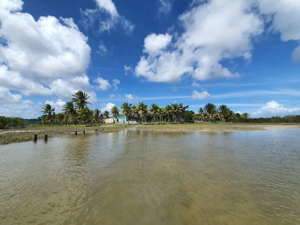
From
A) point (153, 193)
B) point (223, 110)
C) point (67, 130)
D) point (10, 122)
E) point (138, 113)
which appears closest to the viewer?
point (153, 193)

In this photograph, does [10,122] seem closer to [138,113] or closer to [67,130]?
[67,130]

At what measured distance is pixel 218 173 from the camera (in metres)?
8.71

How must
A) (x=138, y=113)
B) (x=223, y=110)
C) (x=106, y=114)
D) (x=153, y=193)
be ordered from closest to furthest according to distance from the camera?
(x=153, y=193), (x=138, y=113), (x=223, y=110), (x=106, y=114)

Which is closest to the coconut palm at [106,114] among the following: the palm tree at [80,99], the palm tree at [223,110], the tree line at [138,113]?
the tree line at [138,113]

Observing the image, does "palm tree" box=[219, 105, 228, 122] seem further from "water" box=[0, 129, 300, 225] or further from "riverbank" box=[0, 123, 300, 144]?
"water" box=[0, 129, 300, 225]

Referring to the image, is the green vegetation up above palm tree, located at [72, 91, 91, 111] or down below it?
below

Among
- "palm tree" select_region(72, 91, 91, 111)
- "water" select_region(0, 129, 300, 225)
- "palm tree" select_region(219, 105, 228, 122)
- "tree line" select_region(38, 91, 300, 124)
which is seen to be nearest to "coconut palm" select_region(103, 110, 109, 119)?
"tree line" select_region(38, 91, 300, 124)

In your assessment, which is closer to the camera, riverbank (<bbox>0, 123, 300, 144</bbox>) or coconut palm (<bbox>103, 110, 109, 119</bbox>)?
riverbank (<bbox>0, 123, 300, 144</bbox>)

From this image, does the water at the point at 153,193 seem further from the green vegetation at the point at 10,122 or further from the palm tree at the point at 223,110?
the palm tree at the point at 223,110

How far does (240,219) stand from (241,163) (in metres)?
7.03

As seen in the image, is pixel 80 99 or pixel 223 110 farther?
pixel 223 110

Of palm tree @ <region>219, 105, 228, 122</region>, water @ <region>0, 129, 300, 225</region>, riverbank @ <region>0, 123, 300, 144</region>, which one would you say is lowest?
water @ <region>0, 129, 300, 225</region>

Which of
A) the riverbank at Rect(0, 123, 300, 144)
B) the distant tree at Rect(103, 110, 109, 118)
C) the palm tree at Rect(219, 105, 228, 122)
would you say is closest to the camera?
the riverbank at Rect(0, 123, 300, 144)

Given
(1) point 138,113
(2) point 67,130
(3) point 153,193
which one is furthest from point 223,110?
(3) point 153,193
